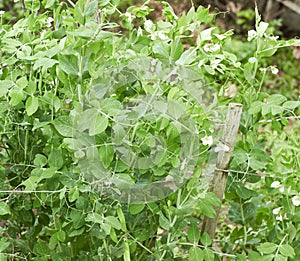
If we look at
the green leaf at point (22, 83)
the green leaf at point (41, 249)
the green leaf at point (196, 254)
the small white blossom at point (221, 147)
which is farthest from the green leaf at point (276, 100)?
the green leaf at point (41, 249)

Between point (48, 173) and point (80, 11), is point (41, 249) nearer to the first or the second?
point (48, 173)

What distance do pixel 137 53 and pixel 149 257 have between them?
621 millimetres

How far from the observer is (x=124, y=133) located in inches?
64.7

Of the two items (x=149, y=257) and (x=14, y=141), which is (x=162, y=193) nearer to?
(x=149, y=257)

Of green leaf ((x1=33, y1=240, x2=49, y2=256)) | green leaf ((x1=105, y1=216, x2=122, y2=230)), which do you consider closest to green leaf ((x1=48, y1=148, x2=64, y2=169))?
green leaf ((x1=105, y1=216, x2=122, y2=230))

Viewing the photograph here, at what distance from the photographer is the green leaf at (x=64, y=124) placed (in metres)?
1.71

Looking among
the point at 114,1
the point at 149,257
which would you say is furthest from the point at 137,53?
the point at 149,257

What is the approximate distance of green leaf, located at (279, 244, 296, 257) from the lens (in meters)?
1.86

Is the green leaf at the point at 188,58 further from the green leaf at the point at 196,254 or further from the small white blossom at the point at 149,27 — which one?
the green leaf at the point at 196,254

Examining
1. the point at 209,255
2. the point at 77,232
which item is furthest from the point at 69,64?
the point at 209,255

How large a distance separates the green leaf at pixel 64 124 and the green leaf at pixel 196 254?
51 cm

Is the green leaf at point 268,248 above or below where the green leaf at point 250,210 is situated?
above

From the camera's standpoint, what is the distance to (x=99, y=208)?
1.74m

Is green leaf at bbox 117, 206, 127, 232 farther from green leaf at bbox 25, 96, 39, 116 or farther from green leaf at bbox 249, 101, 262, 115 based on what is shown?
green leaf at bbox 249, 101, 262, 115
